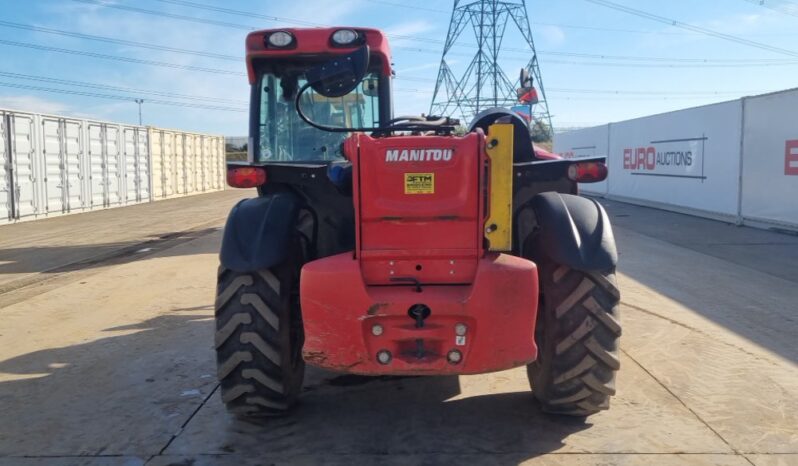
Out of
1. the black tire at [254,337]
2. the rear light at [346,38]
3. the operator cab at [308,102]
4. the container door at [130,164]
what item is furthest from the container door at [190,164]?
the black tire at [254,337]

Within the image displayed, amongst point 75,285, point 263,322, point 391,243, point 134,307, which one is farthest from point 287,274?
point 75,285

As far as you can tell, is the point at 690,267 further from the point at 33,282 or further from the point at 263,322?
the point at 33,282

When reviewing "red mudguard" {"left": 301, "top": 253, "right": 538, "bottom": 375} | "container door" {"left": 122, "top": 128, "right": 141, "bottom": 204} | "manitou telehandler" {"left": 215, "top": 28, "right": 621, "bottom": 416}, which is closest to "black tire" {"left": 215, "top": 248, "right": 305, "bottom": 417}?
"manitou telehandler" {"left": 215, "top": 28, "right": 621, "bottom": 416}

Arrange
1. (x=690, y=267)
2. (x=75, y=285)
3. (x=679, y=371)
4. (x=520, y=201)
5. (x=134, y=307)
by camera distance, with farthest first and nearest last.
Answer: (x=690, y=267) < (x=75, y=285) < (x=134, y=307) < (x=679, y=371) < (x=520, y=201)

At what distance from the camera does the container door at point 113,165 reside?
22.1 metres

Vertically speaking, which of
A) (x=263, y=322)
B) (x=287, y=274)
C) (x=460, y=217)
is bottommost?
(x=263, y=322)

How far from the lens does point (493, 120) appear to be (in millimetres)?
4508

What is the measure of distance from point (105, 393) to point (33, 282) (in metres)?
5.49

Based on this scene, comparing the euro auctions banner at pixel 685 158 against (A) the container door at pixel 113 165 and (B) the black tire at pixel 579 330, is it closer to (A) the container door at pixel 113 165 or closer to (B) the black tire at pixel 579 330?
(B) the black tire at pixel 579 330

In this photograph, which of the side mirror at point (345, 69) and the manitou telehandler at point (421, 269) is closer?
the manitou telehandler at point (421, 269)

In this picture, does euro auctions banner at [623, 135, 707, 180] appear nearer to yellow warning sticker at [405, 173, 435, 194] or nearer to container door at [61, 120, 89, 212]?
yellow warning sticker at [405, 173, 435, 194]

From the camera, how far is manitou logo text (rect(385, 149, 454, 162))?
352 centimetres

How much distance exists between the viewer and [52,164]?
1866cm

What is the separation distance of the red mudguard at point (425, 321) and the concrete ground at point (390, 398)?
557 millimetres
